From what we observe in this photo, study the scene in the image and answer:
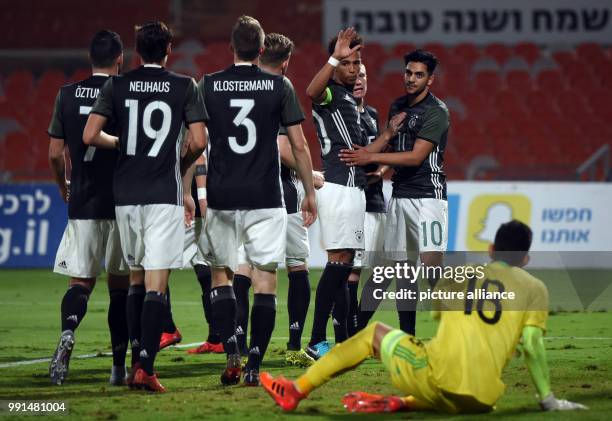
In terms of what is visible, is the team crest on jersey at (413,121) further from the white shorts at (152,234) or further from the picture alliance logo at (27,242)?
the picture alliance logo at (27,242)

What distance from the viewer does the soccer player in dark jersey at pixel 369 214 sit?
8.48 meters

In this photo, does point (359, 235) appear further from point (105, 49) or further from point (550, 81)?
point (550, 81)

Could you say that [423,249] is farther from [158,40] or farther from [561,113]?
[561,113]

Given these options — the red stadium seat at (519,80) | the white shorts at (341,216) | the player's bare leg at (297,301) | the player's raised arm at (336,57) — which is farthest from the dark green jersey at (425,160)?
the red stadium seat at (519,80)

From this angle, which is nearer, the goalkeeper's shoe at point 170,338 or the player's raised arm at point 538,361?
the player's raised arm at point 538,361

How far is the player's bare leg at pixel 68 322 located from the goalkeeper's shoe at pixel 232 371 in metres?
0.98

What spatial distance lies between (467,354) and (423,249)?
2770mm

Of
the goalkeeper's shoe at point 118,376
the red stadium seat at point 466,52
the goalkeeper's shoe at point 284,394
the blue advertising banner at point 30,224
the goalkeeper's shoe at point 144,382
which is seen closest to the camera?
the goalkeeper's shoe at point 284,394

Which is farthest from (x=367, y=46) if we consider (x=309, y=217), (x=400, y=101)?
(x=309, y=217)

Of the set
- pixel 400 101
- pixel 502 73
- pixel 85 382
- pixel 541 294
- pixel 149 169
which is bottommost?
pixel 85 382

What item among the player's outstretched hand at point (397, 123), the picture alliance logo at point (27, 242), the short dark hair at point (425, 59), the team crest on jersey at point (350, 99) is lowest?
the picture alliance logo at point (27, 242)

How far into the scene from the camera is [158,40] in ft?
21.6

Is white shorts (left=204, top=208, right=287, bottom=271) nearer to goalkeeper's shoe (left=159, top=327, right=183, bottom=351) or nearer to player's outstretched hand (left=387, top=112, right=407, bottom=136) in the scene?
player's outstretched hand (left=387, top=112, right=407, bottom=136)

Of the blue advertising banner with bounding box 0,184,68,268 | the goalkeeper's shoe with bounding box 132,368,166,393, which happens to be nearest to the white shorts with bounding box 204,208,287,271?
the goalkeeper's shoe with bounding box 132,368,166,393
